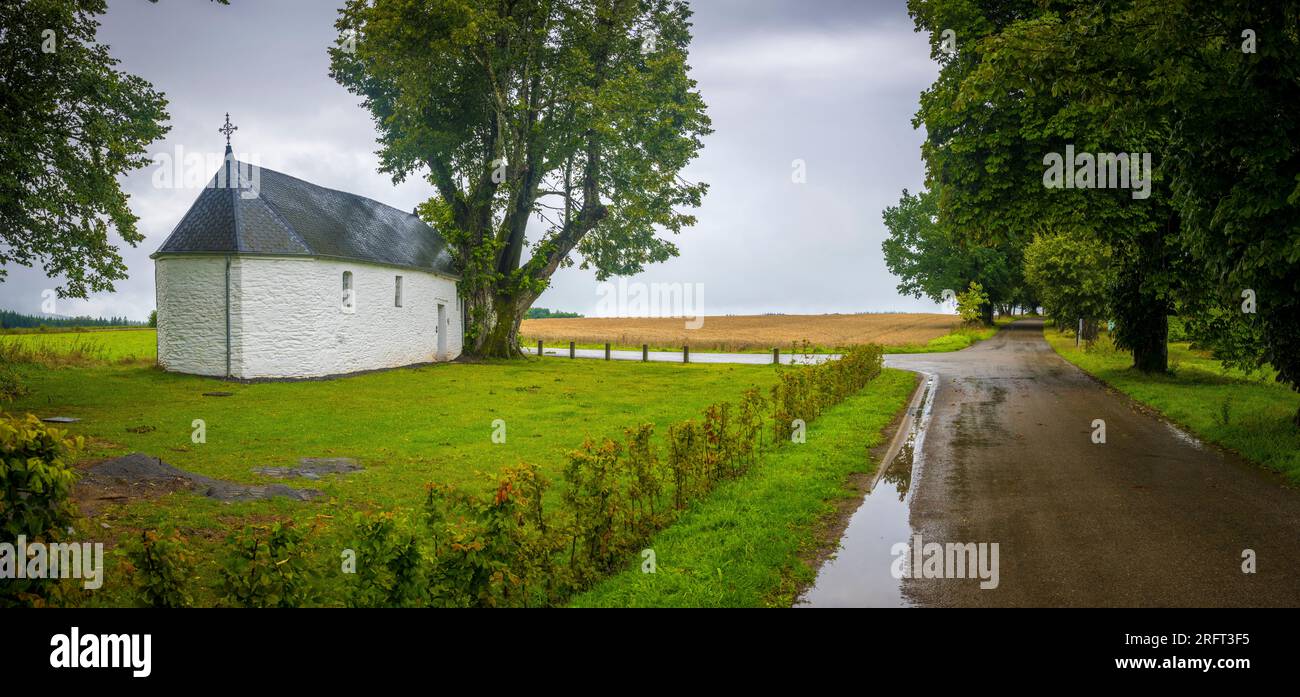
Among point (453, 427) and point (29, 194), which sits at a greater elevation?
point (29, 194)

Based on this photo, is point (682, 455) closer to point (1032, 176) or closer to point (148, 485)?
point (148, 485)

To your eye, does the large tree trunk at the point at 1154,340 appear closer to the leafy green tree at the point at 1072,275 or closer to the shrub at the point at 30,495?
the leafy green tree at the point at 1072,275

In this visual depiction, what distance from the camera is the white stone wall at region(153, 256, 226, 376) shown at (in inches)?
1031

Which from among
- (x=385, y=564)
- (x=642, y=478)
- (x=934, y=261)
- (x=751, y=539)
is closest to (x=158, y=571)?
(x=385, y=564)

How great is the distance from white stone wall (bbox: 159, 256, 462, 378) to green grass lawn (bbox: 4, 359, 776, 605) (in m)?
1.24

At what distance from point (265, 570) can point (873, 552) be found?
5824 millimetres

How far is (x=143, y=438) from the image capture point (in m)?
15.1

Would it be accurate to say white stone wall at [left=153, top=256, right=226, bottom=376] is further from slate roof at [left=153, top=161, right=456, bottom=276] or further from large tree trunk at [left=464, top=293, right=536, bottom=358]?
large tree trunk at [left=464, top=293, right=536, bottom=358]

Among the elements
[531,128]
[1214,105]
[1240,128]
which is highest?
[531,128]

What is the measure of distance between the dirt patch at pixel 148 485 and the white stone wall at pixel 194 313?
1633cm

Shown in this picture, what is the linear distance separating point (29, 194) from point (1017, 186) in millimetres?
28036

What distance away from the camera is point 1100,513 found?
905cm
